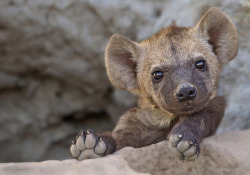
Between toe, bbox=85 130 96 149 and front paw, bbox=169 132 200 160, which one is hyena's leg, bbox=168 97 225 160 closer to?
front paw, bbox=169 132 200 160

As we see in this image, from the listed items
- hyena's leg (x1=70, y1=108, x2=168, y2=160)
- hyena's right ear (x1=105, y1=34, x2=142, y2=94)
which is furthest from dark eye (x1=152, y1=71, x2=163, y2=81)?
hyena's leg (x1=70, y1=108, x2=168, y2=160)

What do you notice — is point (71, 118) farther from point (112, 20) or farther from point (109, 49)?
point (109, 49)

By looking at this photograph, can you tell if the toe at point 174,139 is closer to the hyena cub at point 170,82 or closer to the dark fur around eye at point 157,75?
the hyena cub at point 170,82

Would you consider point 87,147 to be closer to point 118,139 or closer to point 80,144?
point 80,144

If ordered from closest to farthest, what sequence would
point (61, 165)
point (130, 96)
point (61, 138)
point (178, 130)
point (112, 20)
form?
1. point (61, 165)
2. point (178, 130)
3. point (112, 20)
4. point (130, 96)
5. point (61, 138)

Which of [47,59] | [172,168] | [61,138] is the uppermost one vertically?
[47,59]

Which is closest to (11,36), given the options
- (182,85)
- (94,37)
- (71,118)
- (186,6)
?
(94,37)

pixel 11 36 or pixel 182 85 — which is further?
pixel 11 36

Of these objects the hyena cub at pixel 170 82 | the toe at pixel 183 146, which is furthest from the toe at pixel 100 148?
the toe at pixel 183 146
